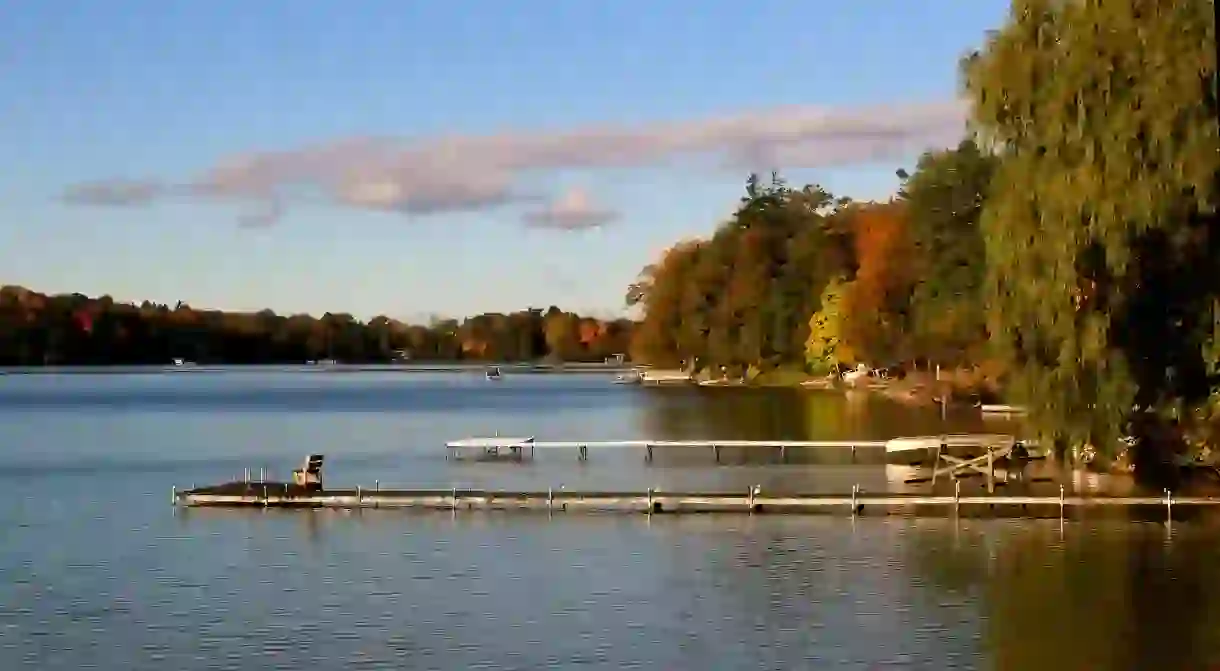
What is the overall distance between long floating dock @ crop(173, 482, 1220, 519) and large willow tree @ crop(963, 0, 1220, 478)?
2916mm

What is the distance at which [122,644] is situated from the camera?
78.1ft

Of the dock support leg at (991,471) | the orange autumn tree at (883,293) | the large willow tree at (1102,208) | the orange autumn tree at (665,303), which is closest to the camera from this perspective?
the large willow tree at (1102,208)

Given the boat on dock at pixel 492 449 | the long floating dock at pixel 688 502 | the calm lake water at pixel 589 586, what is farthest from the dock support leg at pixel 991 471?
the boat on dock at pixel 492 449

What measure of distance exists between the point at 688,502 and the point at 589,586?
8.57 m

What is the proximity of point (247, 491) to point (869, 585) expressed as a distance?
17.0 meters

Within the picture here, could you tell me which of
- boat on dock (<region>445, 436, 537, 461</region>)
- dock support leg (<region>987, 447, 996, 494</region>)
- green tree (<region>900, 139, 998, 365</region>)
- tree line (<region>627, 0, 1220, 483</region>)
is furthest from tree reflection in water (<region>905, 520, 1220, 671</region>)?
green tree (<region>900, 139, 998, 365</region>)

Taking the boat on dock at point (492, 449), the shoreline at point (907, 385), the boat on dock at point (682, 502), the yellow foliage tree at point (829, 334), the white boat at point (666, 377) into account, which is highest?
the yellow foliage tree at point (829, 334)

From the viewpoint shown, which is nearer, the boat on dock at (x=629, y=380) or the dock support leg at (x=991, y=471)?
the dock support leg at (x=991, y=471)

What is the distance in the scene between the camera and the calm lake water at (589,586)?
2273 centimetres

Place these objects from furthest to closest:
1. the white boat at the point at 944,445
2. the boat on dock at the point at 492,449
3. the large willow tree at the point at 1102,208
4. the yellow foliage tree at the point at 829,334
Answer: the yellow foliage tree at the point at 829,334, the boat on dock at the point at 492,449, the white boat at the point at 944,445, the large willow tree at the point at 1102,208

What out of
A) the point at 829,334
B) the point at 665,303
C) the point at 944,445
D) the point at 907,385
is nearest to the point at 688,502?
the point at 944,445

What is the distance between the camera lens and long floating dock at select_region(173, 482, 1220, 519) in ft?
113

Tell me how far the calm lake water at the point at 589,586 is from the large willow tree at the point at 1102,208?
2960mm

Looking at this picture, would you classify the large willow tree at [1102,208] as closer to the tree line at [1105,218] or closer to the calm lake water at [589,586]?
the tree line at [1105,218]
